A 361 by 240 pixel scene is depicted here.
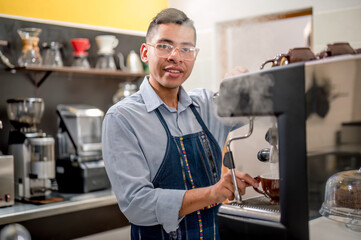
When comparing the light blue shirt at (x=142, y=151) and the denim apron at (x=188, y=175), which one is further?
the denim apron at (x=188, y=175)

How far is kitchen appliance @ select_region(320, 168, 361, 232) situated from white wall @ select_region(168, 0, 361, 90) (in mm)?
1874

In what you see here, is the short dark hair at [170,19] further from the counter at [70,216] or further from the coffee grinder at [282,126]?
the counter at [70,216]

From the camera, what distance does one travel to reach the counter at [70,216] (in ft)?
8.85

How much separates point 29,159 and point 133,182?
1731 millimetres

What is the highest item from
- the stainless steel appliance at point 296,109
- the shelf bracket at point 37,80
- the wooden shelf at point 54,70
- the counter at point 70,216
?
the wooden shelf at point 54,70

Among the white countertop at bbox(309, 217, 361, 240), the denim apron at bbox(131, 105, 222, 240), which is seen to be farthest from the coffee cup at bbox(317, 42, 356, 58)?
the denim apron at bbox(131, 105, 222, 240)

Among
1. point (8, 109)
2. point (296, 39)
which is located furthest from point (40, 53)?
point (296, 39)

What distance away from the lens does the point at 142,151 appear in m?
1.56

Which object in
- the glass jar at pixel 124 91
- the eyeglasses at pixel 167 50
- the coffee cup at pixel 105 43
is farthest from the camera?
the glass jar at pixel 124 91

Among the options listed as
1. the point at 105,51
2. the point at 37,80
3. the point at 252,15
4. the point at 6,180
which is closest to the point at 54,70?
the point at 37,80

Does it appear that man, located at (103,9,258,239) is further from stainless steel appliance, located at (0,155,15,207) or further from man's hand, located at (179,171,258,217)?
stainless steel appliance, located at (0,155,15,207)

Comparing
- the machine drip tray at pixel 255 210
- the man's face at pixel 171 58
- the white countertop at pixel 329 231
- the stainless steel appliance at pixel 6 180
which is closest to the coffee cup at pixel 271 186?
the machine drip tray at pixel 255 210

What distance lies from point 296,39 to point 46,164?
2331 mm

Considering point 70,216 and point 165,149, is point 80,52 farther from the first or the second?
point 165,149
